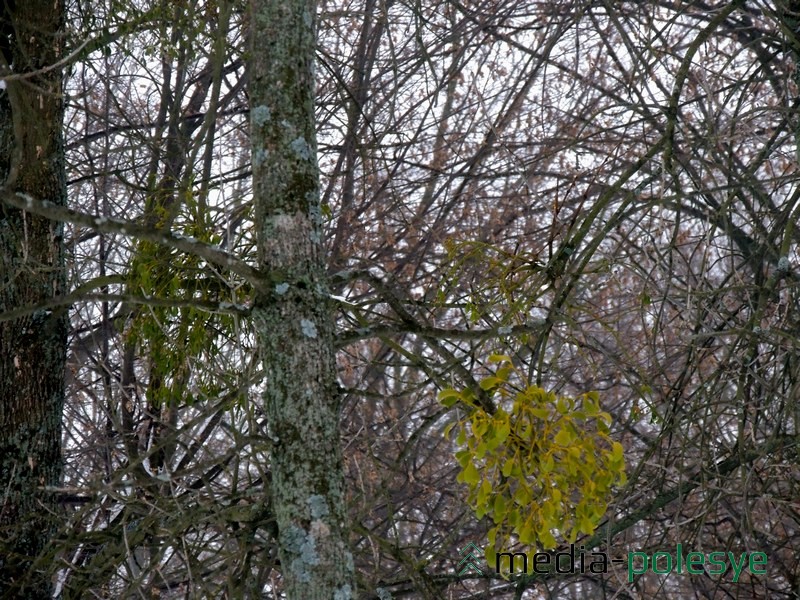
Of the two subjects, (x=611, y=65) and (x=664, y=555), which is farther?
(x=611, y=65)

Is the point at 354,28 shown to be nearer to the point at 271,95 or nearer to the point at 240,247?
the point at 240,247

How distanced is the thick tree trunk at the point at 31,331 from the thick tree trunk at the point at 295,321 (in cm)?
117

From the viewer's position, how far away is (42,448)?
329 cm

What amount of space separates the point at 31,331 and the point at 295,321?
1.49 metres

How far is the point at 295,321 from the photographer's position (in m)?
2.22

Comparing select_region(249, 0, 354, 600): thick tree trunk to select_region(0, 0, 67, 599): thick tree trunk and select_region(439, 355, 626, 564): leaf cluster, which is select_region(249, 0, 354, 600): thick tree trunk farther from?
select_region(0, 0, 67, 599): thick tree trunk

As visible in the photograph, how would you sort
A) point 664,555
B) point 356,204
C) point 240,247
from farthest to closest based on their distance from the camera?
point 356,204
point 664,555
point 240,247

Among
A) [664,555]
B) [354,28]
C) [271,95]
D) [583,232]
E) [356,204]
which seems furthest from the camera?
[356,204]

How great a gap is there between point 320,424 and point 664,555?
3.04 metres

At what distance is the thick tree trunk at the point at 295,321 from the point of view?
2.15m

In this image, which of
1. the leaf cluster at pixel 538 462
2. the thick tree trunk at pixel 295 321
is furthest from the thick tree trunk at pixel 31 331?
the leaf cluster at pixel 538 462

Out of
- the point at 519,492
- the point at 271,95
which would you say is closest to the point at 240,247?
the point at 271,95

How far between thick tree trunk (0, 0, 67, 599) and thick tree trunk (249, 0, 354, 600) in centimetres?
117

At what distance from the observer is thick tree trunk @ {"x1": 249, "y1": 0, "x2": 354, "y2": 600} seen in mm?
2150
